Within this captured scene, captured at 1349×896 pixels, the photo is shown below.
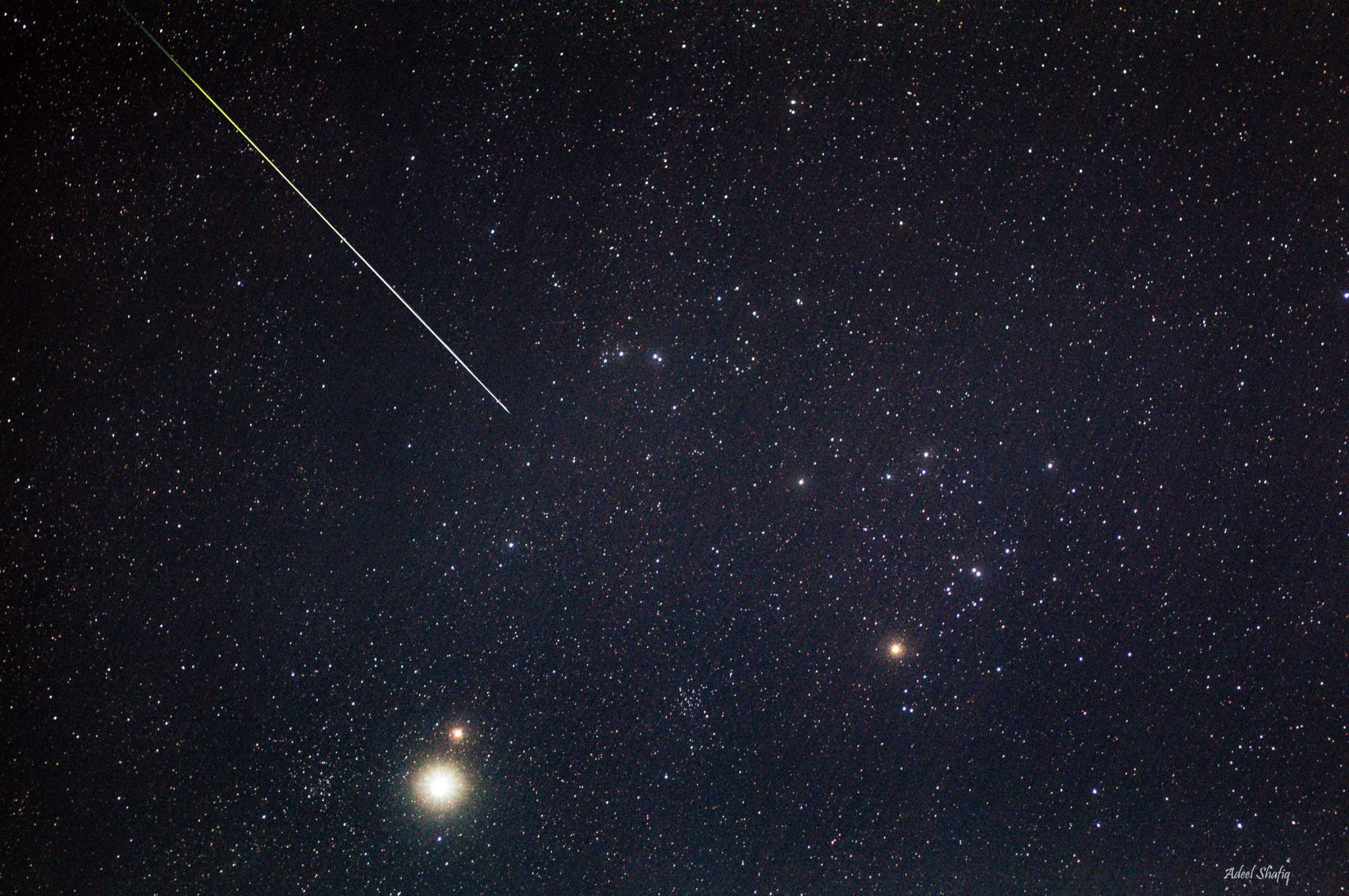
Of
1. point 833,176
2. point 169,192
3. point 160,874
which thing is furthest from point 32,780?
point 833,176

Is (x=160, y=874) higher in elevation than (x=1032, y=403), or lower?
lower

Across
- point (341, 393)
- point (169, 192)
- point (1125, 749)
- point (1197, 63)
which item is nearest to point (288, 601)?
point (341, 393)

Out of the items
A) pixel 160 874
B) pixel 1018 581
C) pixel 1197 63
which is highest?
pixel 1197 63

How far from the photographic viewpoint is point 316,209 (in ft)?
1.86

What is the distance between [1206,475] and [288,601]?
63 cm

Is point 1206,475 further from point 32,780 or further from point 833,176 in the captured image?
point 32,780

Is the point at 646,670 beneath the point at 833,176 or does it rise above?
beneath

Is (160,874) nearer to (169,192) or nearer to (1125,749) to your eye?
(169,192)

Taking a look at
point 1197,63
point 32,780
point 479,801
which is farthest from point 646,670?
point 1197,63

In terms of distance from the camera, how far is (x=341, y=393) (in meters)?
0.57

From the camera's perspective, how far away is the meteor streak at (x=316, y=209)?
549mm

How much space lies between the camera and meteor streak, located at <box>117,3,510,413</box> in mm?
549

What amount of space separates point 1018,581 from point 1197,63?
37cm

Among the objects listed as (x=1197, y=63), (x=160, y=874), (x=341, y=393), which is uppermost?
(x=1197, y=63)
